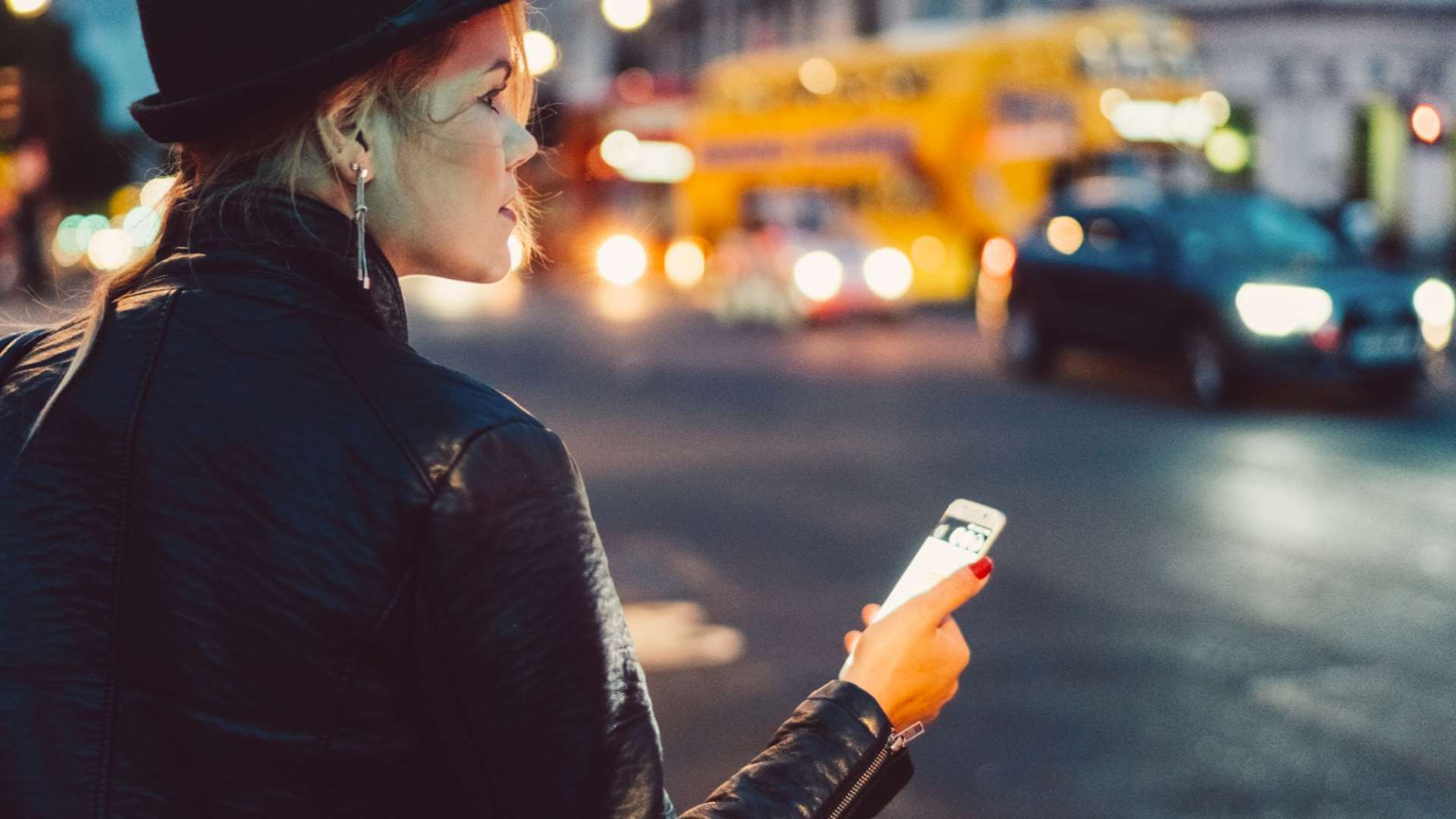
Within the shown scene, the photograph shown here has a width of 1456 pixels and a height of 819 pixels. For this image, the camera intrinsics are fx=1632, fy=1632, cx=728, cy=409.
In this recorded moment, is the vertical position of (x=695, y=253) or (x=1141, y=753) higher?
(x=1141, y=753)

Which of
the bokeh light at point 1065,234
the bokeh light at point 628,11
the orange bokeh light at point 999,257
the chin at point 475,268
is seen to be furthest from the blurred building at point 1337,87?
the chin at point 475,268

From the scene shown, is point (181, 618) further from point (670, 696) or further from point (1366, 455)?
point (1366, 455)

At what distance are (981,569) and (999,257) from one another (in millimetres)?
15613

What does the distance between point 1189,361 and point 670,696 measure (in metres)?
9.02

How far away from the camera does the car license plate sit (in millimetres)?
12359

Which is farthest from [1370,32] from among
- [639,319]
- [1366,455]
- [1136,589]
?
[1136,589]

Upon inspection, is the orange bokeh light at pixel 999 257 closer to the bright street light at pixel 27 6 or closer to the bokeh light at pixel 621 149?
the bright street light at pixel 27 6

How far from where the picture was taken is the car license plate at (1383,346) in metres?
12.4

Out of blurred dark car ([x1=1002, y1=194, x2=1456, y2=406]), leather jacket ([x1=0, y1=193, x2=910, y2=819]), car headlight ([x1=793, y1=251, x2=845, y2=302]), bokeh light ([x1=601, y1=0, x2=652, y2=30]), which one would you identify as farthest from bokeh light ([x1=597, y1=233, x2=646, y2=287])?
leather jacket ([x1=0, y1=193, x2=910, y2=819])

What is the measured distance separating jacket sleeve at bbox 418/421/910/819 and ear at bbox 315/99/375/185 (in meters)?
0.28

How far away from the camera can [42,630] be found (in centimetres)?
119

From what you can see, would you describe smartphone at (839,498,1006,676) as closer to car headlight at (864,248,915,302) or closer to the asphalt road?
the asphalt road

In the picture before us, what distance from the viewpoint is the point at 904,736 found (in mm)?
1477

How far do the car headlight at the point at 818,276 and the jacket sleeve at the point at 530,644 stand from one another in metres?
20.8
